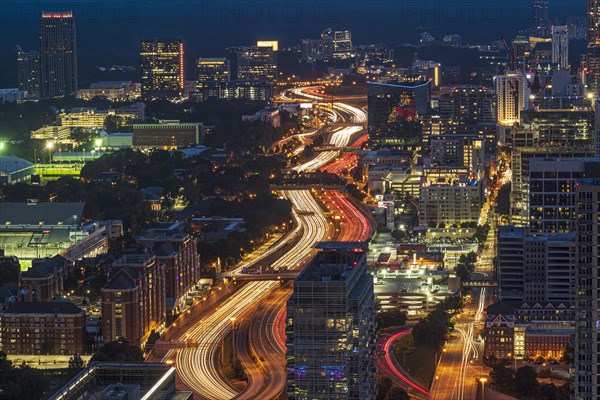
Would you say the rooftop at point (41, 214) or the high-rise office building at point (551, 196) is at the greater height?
the high-rise office building at point (551, 196)

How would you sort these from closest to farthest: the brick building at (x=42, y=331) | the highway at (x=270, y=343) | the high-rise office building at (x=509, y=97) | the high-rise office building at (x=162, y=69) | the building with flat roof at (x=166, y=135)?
the highway at (x=270, y=343) → the brick building at (x=42, y=331) → the building with flat roof at (x=166, y=135) → the high-rise office building at (x=509, y=97) → the high-rise office building at (x=162, y=69)

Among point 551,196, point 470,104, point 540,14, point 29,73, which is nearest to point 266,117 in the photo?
point 470,104

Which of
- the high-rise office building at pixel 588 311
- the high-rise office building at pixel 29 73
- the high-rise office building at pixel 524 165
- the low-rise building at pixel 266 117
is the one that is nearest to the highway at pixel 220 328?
the high-rise office building at pixel 524 165

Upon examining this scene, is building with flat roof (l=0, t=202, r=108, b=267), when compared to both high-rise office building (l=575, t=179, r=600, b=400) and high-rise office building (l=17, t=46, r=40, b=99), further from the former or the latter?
high-rise office building (l=17, t=46, r=40, b=99)

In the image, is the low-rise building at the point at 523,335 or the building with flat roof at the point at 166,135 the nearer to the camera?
the low-rise building at the point at 523,335

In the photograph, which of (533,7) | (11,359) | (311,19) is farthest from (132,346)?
(311,19)

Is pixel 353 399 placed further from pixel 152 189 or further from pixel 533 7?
pixel 533 7

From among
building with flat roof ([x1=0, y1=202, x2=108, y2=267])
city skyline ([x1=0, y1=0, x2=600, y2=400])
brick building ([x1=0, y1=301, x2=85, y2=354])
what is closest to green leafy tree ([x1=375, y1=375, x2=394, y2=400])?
city skyline ([x1=0, y1=0, x2=600, y2=400])

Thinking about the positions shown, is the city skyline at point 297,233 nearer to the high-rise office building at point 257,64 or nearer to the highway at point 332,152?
the highway at point 332,152
